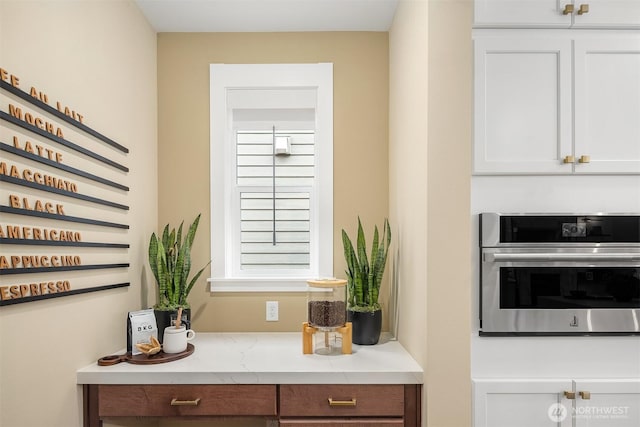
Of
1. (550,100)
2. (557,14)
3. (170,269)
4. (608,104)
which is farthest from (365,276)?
(557,14)

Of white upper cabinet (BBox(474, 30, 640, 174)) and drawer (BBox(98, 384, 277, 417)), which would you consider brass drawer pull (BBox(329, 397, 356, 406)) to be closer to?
drawer (BBox(98, 384, 277, 417))

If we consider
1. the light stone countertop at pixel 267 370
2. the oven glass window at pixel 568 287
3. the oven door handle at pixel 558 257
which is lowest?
the light stone countertop at pixel 267 370

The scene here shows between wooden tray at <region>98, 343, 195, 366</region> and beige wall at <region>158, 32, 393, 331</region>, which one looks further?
beige wall at <region>158, 32, 393, 331</region>

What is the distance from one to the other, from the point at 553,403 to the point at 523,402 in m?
0.12

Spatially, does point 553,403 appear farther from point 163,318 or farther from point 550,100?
point 163,318

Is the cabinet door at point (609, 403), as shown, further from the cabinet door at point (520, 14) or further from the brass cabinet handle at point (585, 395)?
the cabinet door at point (520, 14)

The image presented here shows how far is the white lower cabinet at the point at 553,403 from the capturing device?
5.83ft

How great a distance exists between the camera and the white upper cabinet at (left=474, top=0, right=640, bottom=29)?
1.82m

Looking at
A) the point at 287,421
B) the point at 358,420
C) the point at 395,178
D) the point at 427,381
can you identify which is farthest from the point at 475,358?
the point at 395,178

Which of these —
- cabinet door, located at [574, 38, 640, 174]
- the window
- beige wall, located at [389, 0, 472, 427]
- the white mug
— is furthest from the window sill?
cabinet door, located at [574, 38, 640, 174]

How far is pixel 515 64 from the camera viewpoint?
183cm

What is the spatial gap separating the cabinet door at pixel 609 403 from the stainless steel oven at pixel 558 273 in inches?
8.0

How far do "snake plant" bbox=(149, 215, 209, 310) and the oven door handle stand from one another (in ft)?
4.55

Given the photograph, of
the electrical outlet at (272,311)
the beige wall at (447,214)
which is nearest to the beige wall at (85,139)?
the electrical outlet at (272,311)
